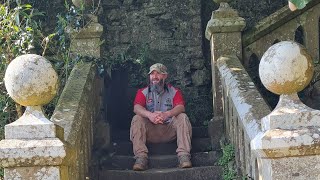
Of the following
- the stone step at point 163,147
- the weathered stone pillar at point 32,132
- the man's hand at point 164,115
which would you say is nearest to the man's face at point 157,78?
the man's hand at point 164,115

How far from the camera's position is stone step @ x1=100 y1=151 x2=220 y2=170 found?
295 inches

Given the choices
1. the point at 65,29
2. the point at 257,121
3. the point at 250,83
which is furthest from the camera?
the point at 65,29

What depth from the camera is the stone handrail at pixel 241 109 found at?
571 cm

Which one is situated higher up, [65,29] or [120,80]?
[65,29]

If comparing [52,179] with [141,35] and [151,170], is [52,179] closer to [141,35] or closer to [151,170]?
[151,170]

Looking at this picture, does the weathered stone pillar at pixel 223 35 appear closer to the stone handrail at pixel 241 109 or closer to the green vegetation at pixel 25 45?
the stone handrail at pixel 241 109

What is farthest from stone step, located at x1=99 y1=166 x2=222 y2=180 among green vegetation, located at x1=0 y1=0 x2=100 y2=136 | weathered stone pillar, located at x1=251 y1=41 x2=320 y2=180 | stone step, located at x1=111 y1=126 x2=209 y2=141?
weathered stone pillar, located at x1=251 y1=41 x2=320 y2=180

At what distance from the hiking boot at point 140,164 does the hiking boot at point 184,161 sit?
36 cm

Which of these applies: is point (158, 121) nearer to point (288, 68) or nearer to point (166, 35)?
point (166, 35)

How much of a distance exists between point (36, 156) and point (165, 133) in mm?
2724

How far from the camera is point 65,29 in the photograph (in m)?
7.93

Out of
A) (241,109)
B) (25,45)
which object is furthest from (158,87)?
(241,109)

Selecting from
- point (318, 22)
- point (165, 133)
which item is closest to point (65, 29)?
point (165, 133)

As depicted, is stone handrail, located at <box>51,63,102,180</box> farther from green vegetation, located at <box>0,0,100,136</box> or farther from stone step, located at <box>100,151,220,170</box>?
stone step, located at <box>100,151,220,170</box>
